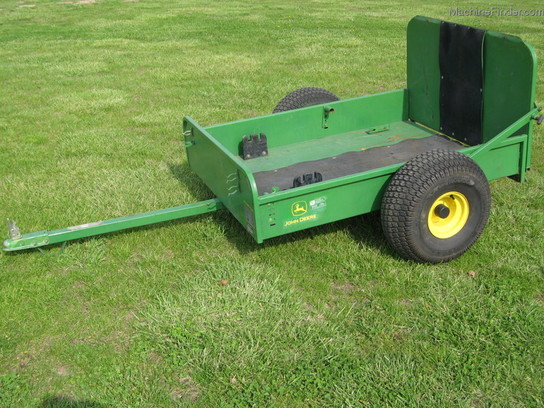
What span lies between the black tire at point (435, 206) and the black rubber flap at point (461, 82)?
45.1 inches

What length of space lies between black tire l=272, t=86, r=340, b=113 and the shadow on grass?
3341 millimetres

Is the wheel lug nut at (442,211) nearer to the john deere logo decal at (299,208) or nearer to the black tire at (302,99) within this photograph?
the john deere logo decal at (299,208)

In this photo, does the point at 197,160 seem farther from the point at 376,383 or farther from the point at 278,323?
the point at 376,383

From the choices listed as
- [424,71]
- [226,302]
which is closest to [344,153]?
[424,71]

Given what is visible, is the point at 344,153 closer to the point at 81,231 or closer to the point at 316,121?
the point at 316,121

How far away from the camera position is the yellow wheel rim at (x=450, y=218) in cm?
424

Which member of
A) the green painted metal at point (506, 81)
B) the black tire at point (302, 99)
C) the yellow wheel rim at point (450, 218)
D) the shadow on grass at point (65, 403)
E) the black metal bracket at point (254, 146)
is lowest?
the shadow on grass at point (65, 403)

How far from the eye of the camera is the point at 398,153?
17.6 ft

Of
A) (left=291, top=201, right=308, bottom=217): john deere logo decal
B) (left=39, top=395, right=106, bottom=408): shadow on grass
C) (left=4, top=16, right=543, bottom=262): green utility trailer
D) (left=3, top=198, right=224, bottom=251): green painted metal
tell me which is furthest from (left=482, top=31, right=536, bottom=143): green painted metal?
(left=39, top=395, right=106, bottom=408): shadow on grass

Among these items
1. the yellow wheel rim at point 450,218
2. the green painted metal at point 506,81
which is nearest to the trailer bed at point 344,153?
the green painted metal at point 506,81

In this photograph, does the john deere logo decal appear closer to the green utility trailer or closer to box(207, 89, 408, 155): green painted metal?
the green utility trailer

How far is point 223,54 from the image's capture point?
11.6 metres

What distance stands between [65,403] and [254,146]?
2773 millimetres

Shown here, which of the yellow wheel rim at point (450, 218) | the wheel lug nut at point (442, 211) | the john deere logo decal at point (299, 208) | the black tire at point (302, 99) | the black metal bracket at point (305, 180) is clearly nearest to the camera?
the john deere logo decal at point (299, 208)
